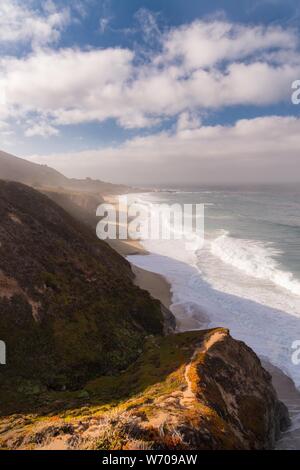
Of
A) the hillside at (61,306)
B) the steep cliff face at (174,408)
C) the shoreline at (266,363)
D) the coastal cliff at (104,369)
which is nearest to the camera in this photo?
the steep cliff face at (174,408)

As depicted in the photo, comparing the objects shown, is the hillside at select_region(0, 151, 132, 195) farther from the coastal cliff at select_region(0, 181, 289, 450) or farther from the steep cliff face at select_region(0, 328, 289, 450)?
the steep cliff face at select_region(0, 328, 289, 450)

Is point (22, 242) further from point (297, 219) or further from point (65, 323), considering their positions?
point (297, 219)

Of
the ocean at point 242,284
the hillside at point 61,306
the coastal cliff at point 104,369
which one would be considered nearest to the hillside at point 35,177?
the ocean at point 242,284

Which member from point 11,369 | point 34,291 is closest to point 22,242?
point 34,291

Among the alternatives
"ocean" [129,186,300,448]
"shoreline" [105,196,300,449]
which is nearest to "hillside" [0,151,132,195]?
"ocean" [129,186,300,448]

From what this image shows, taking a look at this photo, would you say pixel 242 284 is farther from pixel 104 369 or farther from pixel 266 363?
pixel 104 369

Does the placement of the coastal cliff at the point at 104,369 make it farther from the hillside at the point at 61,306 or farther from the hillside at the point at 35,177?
the hillside at the point at 35,177
